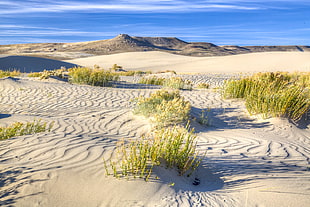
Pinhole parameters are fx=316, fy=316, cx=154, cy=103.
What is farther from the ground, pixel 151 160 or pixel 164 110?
pixel 164 110

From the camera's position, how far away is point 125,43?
11519 cm

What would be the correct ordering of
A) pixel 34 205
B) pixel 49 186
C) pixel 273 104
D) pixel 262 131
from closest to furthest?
pixel 34 205 → pixel 49 186 → pixel 262 131 → pixel 273 104

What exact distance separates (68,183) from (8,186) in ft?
2.33

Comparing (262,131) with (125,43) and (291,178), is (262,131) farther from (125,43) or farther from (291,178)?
(125,43)

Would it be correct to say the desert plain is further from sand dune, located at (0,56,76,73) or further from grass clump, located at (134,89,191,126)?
sand dune, located at (0,56,76,73)

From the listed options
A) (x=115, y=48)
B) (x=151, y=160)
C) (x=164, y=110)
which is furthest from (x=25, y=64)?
(x=115, y=48)

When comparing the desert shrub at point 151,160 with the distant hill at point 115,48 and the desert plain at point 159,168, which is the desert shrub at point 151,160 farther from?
the distant hill at point 115,48

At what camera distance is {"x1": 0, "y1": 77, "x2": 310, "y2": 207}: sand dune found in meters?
3.61

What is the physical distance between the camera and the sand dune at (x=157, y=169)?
361 centimetres

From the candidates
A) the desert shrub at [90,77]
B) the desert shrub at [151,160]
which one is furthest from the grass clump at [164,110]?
the desert shrub at [90,77]

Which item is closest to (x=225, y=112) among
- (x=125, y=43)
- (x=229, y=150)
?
(x=229, y=150)

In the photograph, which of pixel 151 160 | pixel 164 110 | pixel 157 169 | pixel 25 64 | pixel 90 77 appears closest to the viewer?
pixel 157 169

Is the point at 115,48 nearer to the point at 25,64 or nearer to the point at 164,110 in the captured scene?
the point at 25,64

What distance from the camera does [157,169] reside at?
4188mm
